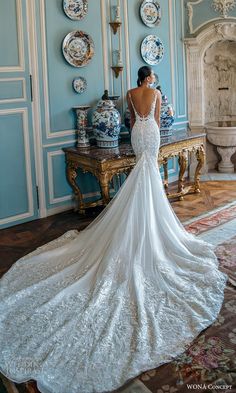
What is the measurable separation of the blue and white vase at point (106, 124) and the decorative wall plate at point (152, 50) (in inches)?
37.6

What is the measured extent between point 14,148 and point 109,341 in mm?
2511

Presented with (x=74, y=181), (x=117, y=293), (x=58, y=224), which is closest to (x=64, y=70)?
(x=74, y=181)

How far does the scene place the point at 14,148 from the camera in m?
4.36

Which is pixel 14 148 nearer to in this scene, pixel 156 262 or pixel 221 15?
pixel 156 262

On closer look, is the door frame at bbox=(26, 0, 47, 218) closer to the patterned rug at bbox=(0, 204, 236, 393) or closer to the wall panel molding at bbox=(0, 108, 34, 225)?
the wall panel molding at bbox=(0, 108, 34, 225)

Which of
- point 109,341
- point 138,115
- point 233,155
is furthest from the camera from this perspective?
point 233,155

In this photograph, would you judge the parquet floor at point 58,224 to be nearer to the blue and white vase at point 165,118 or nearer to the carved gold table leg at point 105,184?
the carved gold table leg at point 105,184

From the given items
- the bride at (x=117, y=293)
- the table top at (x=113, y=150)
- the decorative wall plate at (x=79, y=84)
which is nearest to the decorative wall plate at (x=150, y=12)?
the decorative wall plate at (x=79, y=84)

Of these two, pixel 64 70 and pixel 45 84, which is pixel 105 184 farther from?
pixel 64 70

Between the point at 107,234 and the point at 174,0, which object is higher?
the point at 174,0

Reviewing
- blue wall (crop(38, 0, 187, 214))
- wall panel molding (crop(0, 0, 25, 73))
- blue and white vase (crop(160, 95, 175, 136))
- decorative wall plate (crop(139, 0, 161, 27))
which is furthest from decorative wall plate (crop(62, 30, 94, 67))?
blue and white vase (crop(160, 95, 175, 136))

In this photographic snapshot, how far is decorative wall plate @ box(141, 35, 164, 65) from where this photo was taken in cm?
521

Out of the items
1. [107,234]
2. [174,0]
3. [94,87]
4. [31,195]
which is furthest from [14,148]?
[174,0]

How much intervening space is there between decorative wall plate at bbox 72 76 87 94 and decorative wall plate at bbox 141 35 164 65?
889 millimetres
